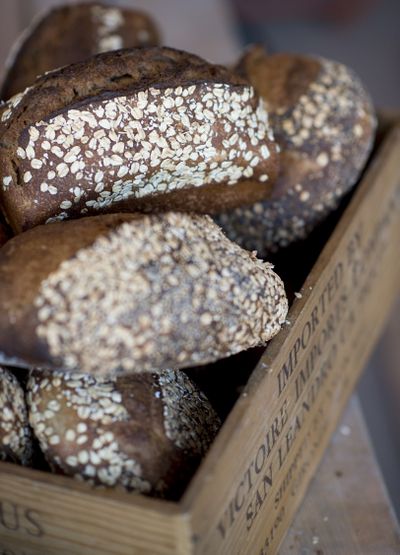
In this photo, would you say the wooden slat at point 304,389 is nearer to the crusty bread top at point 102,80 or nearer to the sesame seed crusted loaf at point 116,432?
the sesame seed crusted loaf at point 116,432

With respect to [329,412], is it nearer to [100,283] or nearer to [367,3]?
[100,283]

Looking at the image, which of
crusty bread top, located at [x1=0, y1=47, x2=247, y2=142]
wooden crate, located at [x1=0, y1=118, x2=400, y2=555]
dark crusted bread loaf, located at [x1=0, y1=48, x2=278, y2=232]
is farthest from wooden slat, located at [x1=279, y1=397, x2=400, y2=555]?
crusty bread top, located at [x1=0, y1=47, x2=247, y2=142]

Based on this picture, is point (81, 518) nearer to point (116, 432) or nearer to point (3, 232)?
point (116, 432)

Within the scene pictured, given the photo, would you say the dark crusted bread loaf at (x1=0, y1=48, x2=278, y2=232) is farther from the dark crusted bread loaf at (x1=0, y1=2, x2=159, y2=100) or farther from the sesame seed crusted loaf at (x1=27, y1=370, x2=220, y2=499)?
the dark crusted bread loaf at (x1=0, y1=2, x2=159, y2=100)

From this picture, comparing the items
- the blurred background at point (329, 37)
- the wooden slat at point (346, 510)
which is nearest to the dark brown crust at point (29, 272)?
the wooden slat at point (346, 510)

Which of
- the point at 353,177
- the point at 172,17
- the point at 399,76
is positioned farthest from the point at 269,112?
the point at 399,76
